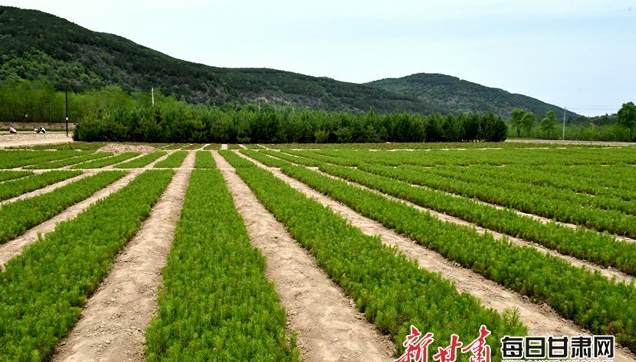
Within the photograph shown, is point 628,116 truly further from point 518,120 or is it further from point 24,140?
point 24,140

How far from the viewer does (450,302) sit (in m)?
6.88

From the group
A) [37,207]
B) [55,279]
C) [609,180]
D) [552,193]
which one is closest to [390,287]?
[55,279]

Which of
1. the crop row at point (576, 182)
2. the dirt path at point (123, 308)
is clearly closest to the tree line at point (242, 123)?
the crop row at point (576, 182)

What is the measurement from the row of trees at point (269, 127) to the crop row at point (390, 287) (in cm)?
8250

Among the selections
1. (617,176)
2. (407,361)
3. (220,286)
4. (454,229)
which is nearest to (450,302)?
(407,361)

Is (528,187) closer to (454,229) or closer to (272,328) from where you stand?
(454,229)

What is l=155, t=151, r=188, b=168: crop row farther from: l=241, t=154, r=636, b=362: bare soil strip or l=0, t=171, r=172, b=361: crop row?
l=241, t=154, r=636, b=362: bare soil strip

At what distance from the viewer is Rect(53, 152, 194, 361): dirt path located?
232 inches

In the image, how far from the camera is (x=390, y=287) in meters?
→ 7.61

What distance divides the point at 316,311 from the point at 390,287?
1391mm

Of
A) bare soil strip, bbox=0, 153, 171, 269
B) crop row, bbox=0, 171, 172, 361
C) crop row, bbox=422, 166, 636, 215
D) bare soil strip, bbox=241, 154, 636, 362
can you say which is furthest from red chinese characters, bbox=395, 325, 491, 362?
crop row, bbox=422, 166, 636, 215

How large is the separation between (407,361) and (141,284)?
18.2 feet

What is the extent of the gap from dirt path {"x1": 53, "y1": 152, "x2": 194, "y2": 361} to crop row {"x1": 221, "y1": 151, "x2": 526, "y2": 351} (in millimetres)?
3459

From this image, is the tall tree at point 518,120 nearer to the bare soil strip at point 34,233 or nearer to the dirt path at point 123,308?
the bare soil strip at point 34,233
